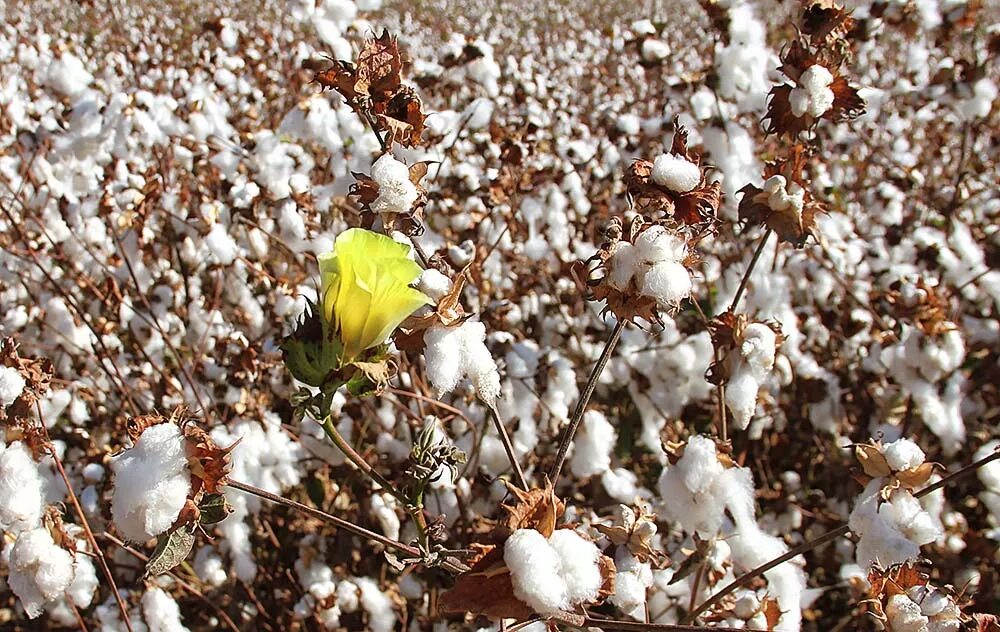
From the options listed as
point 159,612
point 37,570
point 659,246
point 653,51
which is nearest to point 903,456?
point 659,246

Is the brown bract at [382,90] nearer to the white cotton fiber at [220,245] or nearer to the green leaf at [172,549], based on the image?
the green leaf at [172,549]

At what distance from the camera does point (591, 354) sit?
2.30 metres

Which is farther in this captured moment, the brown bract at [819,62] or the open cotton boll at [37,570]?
the brown bract at [819,62]

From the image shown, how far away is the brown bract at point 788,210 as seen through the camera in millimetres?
1105

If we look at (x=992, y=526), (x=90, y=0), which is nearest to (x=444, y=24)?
(x=90, y=0)

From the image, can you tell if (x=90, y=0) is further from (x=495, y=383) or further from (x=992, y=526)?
(x=992, y=526)

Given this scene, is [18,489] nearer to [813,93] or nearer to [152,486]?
[152,486]

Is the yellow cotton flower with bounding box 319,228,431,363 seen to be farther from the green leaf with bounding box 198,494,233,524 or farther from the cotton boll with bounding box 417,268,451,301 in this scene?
the green leaf with bounding box 198,494,233,524

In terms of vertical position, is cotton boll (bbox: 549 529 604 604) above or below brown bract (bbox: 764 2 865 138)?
below

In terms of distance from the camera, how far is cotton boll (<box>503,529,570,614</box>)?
0.64m

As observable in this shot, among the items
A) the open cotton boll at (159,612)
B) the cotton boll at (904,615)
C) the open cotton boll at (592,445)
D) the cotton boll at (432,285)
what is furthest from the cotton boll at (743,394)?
the open cotton boll at (159,612)

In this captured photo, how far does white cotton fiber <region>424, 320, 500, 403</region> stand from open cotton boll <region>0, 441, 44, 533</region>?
561 mm

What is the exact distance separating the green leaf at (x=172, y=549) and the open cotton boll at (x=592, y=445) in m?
0.99

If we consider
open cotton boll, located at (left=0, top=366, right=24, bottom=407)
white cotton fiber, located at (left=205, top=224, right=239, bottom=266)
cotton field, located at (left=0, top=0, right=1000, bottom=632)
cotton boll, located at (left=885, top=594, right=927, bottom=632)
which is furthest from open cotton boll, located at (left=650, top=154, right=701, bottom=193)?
white cotton fiber, located at (left=205, top=224, right=239, bottom=266)
